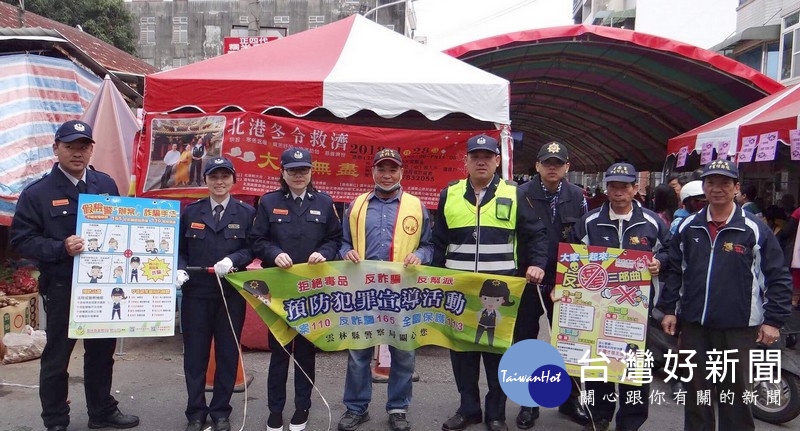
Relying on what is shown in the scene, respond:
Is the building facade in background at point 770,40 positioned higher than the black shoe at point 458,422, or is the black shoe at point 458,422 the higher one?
the building facade in background at point 770,40

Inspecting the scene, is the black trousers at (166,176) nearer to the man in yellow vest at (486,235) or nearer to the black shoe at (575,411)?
the man in yellow vest at (486,235)

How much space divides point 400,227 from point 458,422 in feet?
4.69

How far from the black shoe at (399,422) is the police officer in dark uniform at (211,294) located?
1132mm

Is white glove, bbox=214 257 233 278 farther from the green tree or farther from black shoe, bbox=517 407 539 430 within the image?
the green tree

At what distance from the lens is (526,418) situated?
401 cm

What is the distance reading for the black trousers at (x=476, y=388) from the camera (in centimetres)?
386

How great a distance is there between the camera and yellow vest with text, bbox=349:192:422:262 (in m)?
3.87

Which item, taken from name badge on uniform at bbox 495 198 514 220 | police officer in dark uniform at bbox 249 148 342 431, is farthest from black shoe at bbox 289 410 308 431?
name badge on uniform at bbox 495 198 514 220

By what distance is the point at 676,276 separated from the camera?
3.56 meters

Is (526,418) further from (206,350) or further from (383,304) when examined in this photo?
(206,350)

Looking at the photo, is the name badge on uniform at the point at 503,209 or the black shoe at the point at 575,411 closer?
the name badge on uniform at the point at 503,209

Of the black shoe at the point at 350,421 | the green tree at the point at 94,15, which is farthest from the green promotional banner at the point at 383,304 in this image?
the green tree at the point at 94,15

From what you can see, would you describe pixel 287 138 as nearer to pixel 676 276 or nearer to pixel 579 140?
pixel 676 276

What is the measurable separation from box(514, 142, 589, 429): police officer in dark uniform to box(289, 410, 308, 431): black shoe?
1.54 meters
